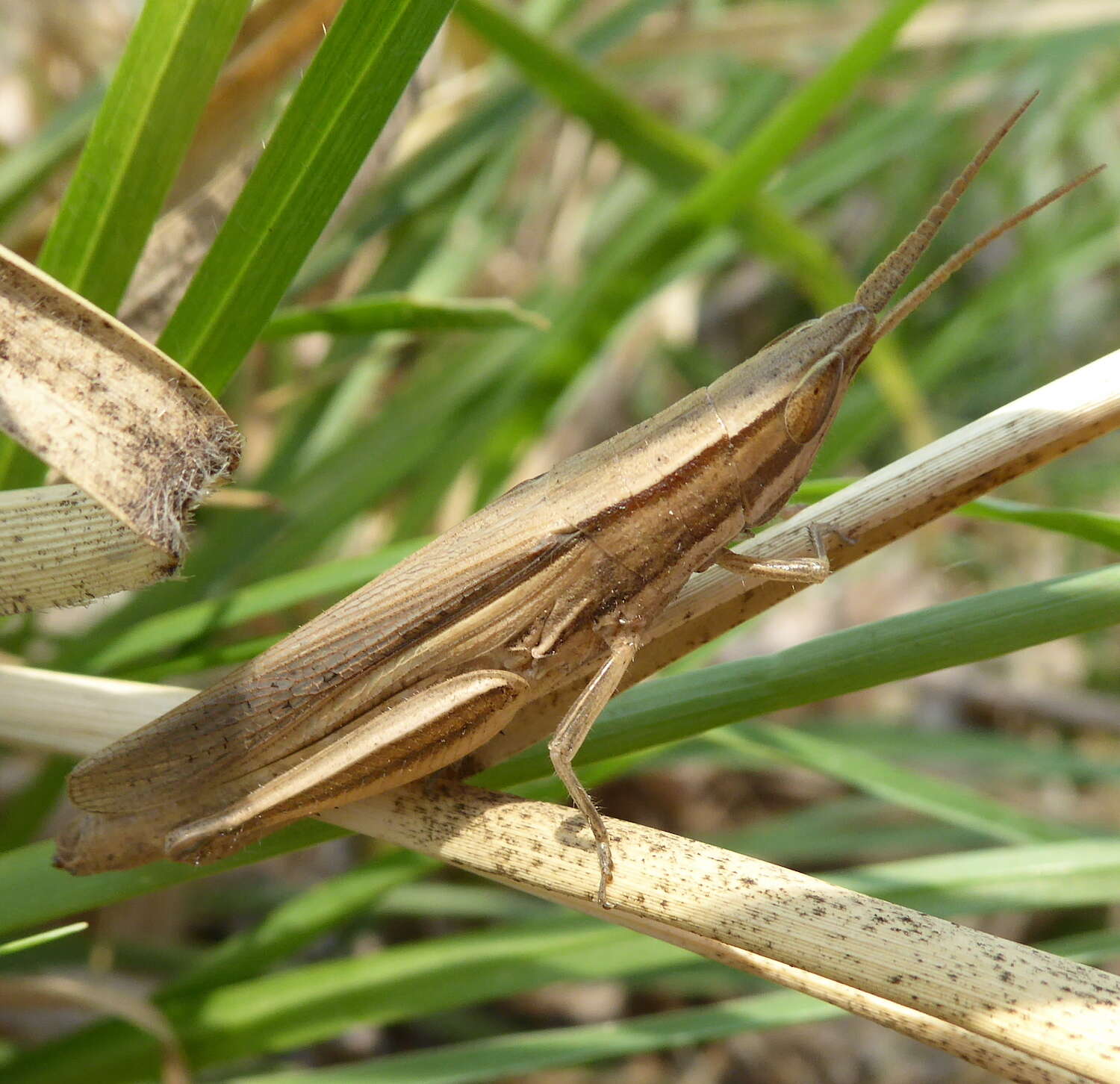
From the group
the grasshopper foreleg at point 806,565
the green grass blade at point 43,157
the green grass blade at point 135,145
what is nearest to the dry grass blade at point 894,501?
the grasshopper foreleg at point 806,565

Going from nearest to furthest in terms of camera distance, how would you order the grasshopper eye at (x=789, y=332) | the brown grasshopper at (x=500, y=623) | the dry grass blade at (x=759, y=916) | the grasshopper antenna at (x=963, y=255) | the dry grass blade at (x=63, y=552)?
the dry grass blade at (x=759, y=916) → the dry grass blade at (x=63, y=552) → the grasshopper antenna at (x=963, y=255) → the brown grasshopper at (x=500, y=623) → the grasshopper eye at (x=789, y=332)

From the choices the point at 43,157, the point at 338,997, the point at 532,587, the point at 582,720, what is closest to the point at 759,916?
the point at 582,720

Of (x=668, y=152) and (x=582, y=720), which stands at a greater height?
(x=668, y=152)

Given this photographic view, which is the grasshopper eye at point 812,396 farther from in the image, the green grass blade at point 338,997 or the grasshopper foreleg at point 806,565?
the green grass blade at point 338,997

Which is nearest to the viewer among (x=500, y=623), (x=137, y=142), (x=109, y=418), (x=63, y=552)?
(x=109, y=418)

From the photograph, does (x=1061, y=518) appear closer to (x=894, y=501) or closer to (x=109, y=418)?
(x=894, y=501)

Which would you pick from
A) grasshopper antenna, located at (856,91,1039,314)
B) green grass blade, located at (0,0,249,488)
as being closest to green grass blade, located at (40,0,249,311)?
green grass blade, located at (0,0,249,488)
